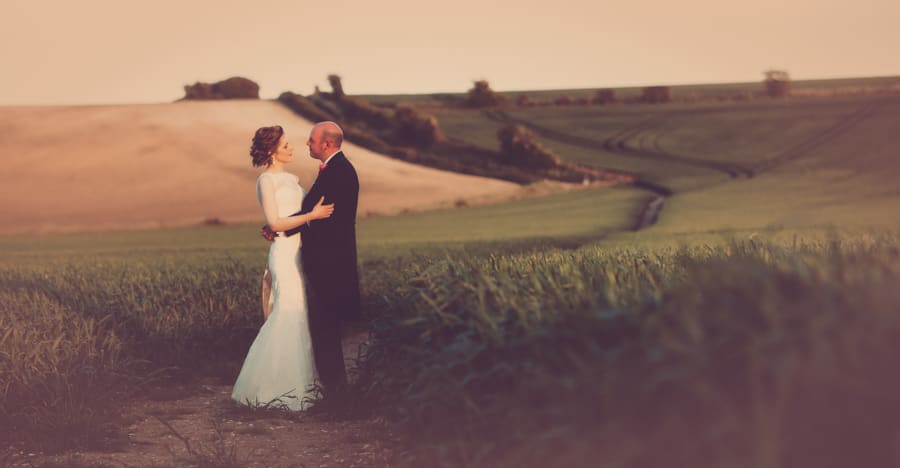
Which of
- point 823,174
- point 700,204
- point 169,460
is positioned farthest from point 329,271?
point 823,174

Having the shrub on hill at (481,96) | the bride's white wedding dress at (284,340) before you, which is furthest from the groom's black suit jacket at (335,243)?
the shrub on hill at (481,96)

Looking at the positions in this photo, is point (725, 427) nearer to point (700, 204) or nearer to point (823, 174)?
point (700, 204)

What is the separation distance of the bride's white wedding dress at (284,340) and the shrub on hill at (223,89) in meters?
63.7

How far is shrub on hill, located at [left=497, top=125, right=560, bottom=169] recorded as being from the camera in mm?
53219

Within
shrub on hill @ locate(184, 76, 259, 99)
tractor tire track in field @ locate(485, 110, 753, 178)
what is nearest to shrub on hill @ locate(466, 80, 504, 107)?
tractor tire track in field @ locate(485, 110, 753, 178)

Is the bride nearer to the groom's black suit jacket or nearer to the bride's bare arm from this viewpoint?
the bride's bare arm

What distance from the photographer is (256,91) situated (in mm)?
72812

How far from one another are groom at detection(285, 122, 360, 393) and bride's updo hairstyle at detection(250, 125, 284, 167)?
0.38m

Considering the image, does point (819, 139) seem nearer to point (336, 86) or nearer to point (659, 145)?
point (659, 145)

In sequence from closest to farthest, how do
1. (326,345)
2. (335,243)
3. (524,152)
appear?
(335,243) → (326,345) → (524,152)

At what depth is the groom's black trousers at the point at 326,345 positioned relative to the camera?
996cm

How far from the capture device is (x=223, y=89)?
71.6 metres

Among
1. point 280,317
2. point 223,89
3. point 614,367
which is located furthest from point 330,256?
point 223,89

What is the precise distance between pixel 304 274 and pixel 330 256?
51 centimetres
